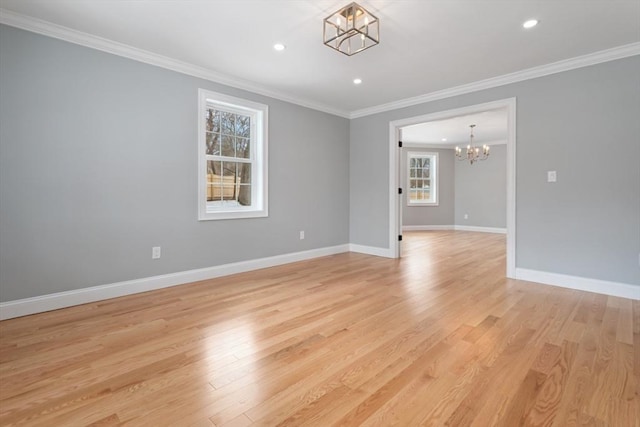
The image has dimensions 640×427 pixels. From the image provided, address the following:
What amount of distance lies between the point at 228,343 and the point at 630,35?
14.5 feet

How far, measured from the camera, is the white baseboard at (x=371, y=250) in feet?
16.4

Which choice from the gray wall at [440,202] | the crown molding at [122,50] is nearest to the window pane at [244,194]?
the crown molding at [122,50]

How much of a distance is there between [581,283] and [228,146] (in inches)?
176

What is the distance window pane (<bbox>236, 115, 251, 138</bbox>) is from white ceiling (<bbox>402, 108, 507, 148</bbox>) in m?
3.11

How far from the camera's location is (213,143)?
3.77m

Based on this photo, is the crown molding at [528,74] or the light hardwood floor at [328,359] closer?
the light hardwood floor at [328,359]

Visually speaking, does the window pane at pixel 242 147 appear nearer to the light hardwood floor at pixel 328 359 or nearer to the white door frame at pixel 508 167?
the light hardwood floor at pixel 328 359

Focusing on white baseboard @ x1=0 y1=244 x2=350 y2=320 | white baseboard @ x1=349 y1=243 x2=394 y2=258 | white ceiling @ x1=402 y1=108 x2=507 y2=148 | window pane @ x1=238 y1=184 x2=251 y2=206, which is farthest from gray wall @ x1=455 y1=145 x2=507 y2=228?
window pane @ x1=238 y1=184 x2=251 y2=206

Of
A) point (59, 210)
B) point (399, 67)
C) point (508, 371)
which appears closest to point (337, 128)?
point (399, 67)

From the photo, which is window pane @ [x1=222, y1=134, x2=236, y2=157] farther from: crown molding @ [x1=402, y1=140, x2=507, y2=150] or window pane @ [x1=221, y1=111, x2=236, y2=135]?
crown molding @ [x1=402, y1=140, x2=507, y2=150]

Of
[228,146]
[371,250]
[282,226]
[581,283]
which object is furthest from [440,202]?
[228,146]

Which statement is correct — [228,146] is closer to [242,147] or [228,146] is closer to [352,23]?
[242,147]

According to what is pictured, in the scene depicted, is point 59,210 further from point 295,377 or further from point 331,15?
point 331,15

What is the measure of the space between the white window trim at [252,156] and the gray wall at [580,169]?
2957mm
